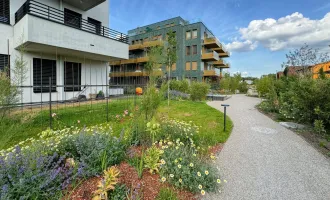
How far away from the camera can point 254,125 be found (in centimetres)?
639

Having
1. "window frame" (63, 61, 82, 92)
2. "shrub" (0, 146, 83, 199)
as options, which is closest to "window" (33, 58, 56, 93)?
"window frame" (63, 61, 82, 92)

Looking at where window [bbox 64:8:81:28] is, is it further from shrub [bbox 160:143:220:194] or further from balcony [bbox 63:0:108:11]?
shrub [bbox 160:143:220:194]

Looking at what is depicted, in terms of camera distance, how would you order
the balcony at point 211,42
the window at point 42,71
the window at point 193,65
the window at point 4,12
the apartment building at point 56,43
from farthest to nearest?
the window at point 193,65 < the balcony at point 211,42 < the window at point 42,71 < the window at point 4,12 < the apartment building at point 56,43

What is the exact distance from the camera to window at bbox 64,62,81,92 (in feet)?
35.9

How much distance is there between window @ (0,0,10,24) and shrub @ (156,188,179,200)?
38.7 ft

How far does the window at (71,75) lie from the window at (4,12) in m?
3.36

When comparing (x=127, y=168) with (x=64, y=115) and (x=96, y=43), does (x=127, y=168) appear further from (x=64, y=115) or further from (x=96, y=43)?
(x=96, y=43)

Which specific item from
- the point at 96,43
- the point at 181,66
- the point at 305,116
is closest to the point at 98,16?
the point at 96,43

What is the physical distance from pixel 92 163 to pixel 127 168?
0.53 m

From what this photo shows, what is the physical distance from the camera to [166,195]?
2.06m

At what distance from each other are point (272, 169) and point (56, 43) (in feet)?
33.4

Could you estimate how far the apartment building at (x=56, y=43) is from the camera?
25.2 ft

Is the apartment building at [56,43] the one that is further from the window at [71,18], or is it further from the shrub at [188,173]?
the shrub at [188,173]

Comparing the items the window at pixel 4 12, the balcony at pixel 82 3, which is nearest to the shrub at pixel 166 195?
the window at pixel 4 12
